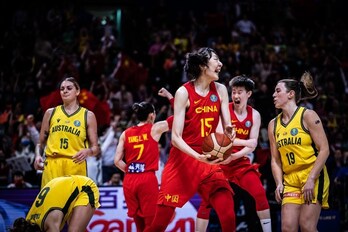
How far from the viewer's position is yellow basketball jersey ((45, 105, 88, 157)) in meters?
8.27

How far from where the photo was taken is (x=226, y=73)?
16.2 meters

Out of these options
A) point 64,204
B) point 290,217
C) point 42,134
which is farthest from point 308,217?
point 42,134

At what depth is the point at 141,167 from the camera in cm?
855

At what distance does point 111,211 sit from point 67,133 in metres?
2.14

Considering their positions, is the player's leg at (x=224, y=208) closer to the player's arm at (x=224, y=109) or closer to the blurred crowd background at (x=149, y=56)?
the player's arm at (x=224, y=109)

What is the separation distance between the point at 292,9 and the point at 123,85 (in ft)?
24.9

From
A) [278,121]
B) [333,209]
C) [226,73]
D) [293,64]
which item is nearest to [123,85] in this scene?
[226,73]

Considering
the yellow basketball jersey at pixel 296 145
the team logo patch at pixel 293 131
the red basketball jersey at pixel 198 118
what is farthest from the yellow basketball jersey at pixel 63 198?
the team logo patch at pixel 293 131

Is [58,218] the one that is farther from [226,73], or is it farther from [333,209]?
[226,73]

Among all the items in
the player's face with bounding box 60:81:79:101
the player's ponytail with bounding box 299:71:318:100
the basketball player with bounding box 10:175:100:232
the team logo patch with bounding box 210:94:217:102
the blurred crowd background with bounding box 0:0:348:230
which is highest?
the blurred crowd background with bounding box 0:0:348:230

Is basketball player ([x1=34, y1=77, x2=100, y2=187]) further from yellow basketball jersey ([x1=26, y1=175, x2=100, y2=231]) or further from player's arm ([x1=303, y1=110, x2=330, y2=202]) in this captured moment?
player's arm ([x1=303, y1=110, x2=330, y2=202])

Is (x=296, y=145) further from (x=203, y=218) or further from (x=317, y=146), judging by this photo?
(x=203, y=218)

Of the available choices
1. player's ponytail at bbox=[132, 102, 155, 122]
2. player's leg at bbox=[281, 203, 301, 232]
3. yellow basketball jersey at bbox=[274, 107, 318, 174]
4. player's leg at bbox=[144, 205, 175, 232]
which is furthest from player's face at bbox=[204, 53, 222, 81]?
player's ponytail at bbox=[132, 102, 155, 122]

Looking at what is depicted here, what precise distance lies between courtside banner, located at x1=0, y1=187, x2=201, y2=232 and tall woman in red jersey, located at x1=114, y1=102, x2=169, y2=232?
1501 mm
